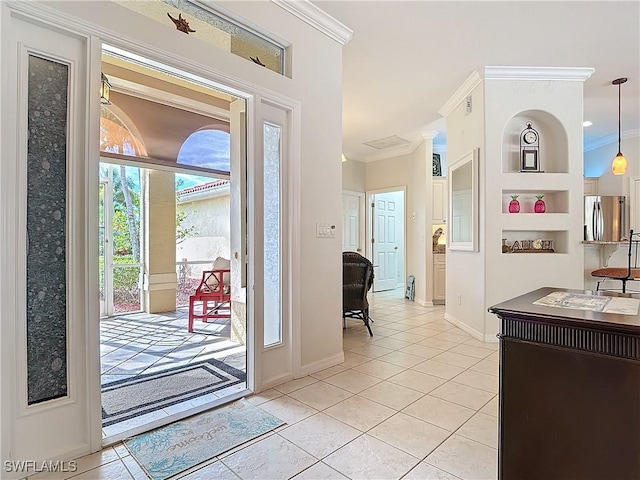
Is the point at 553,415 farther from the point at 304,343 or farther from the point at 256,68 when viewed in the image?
the point at 256,68

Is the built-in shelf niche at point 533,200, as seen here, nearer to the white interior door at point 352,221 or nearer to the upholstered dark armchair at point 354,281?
the upholstered dark armchair at point 354,281

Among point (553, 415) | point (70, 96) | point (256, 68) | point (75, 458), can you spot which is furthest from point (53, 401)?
point (256, 68)

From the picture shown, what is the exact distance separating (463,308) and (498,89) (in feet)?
8.14

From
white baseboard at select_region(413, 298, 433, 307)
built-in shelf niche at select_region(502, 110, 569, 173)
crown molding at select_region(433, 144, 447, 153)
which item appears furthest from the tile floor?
crown molding at select_region(433, 144, 447, 153)

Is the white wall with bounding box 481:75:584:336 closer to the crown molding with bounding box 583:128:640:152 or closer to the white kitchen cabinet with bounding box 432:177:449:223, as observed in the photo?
the white kitchen cabinet with bounding box 432:177:449:223

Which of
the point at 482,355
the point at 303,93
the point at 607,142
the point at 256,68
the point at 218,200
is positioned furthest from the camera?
the point at 218,200

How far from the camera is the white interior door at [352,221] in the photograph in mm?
7078

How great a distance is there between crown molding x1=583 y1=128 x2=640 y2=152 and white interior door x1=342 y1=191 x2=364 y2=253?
14.1 ft

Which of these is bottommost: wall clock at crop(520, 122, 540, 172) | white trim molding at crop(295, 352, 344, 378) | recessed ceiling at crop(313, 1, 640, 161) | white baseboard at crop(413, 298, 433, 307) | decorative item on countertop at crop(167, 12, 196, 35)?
white baseboard at crop(413, 298, 433, 307)

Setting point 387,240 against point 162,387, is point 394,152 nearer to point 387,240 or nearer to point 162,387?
point 387,240

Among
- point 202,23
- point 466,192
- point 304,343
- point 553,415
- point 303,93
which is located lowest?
point 304,343

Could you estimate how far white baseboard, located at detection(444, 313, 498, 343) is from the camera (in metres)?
3.68

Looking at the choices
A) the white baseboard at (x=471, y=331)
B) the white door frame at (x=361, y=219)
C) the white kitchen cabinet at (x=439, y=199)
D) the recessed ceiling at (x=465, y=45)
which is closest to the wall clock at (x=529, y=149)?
the recessed ceiling at (x=465, y=45)

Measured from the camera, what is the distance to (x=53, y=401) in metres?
1.63
